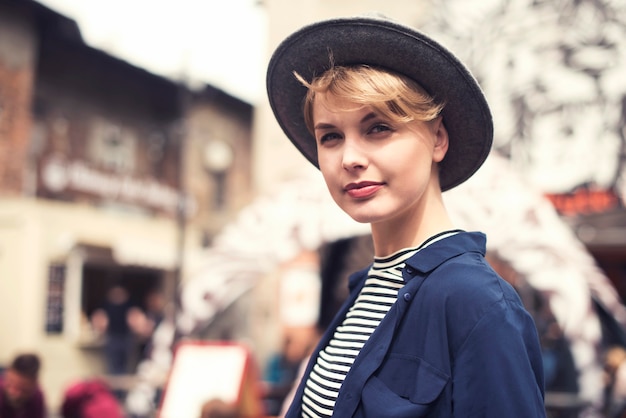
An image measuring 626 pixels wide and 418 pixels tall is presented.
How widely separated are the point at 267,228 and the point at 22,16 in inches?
350

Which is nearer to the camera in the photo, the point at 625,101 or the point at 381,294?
the point at 381,294

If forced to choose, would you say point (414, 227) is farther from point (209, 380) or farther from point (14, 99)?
point (14, 99)

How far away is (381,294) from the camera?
1.29 metres

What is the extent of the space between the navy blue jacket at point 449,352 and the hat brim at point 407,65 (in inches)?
10.6

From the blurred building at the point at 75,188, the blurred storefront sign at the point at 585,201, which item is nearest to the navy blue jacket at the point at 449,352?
the blurred storefront sign at the point at 585,201

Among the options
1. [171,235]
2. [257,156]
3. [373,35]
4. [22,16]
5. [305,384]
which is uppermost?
[22,16]

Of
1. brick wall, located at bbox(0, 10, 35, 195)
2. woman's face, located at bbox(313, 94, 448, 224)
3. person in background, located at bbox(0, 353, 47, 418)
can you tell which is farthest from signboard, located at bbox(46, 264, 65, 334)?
woman's face, located at bbox(313, 94, 448, 224)

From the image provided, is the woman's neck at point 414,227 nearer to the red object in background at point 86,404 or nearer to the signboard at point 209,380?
the red object in background at point 86,404

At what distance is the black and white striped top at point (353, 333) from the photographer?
1.23 m

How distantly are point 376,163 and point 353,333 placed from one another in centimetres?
30

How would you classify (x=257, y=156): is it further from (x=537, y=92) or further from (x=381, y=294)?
(x=381, y=294)

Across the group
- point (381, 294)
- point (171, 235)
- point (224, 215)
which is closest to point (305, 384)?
point (381, 294)

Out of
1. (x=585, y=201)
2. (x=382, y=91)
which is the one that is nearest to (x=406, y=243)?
(x=382, y=91)

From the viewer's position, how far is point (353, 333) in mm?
1283
